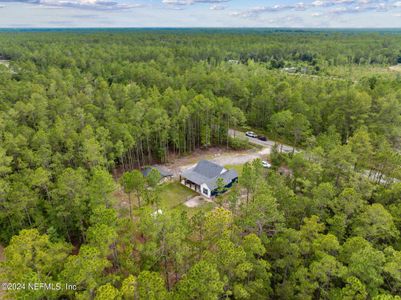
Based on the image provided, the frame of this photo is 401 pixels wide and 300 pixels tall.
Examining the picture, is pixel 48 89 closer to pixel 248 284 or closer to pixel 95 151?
pixel 95 151

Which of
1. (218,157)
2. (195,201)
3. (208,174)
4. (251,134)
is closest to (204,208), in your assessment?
(195,201)

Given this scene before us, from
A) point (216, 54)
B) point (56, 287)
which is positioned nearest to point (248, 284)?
point (56, 287)

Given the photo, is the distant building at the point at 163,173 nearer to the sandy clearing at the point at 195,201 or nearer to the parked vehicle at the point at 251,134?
the sandy clearing at the point at 195,201

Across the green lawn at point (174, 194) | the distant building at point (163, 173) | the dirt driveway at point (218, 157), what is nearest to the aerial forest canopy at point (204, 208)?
the green lawn at point (174, 194)

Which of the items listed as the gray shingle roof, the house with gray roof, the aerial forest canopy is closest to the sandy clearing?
the house with gray roof

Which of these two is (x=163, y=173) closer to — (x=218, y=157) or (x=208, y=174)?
(x=208, y=174)
